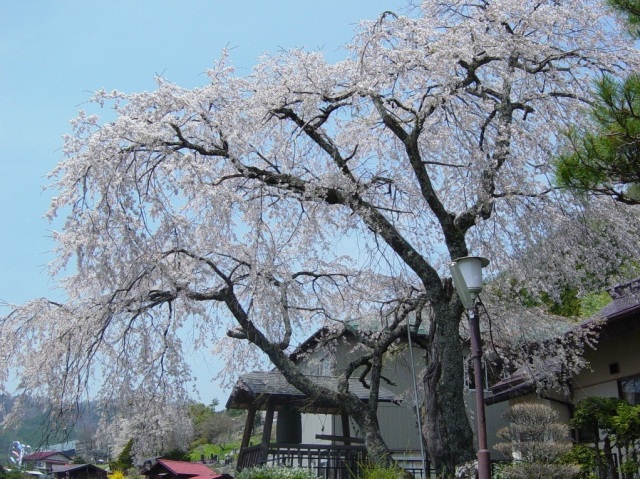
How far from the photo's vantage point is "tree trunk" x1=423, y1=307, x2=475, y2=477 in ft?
30.7

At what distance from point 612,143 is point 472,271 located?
2.01 m

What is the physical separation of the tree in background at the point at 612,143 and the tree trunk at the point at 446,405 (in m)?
3.55

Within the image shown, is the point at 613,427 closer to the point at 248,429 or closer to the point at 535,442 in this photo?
the point at 535,442

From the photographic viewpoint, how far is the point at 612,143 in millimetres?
6441

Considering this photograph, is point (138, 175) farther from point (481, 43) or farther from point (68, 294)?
→ point (481, 43)

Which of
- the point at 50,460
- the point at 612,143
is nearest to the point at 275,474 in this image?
the point at 612,143

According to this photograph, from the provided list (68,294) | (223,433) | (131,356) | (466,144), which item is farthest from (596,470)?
(223,433)

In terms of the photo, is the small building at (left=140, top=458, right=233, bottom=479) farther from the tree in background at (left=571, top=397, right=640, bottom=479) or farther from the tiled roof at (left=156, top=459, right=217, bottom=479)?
the tree in background at (left=571, top=397, right=640, bottom=479)

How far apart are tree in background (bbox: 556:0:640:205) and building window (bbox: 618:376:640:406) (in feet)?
19.4

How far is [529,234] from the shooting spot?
10930 millimetres

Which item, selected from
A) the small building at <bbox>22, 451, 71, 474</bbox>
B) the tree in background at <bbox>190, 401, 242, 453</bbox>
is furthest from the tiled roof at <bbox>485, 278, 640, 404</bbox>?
the small building at <bbox>22, 451, 71, 474</bbox>

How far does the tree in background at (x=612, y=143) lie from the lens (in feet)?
20.5

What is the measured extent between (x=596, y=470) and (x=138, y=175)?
333 inches

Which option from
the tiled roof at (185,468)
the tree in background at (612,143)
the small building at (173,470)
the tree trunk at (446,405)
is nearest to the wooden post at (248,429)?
the small building at (173,470)
